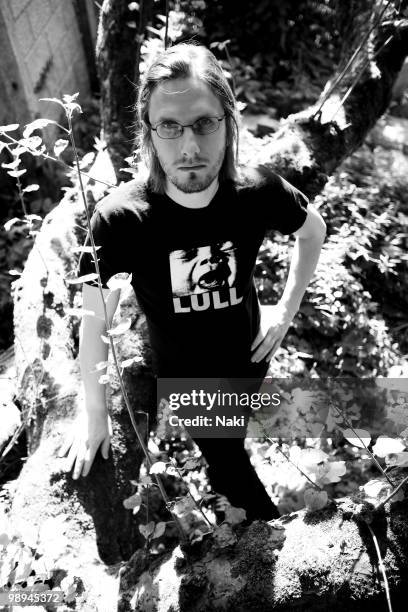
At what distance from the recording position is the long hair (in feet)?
6.08

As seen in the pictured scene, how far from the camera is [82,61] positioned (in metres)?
5.23

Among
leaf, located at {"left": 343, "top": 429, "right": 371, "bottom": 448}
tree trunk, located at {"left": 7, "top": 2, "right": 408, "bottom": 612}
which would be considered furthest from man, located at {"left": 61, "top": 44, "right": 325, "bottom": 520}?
leaf, located at {"left": 343, "top": 429, "right": 371, "bottom": 448}

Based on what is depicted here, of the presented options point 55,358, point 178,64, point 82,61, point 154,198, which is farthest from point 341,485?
point 82,61

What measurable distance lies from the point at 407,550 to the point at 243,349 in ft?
3.69

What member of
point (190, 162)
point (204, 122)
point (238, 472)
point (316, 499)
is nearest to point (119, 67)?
point (204, 122)

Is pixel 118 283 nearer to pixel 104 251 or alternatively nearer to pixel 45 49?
pixel 104 251

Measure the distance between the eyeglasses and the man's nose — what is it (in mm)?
17

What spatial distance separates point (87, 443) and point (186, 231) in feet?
3.20

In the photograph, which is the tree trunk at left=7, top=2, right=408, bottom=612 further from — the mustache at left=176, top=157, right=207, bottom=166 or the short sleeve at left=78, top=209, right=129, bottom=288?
the mustache at left=176, top=157, right=207, bottom=166

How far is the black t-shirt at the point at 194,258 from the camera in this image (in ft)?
6.18

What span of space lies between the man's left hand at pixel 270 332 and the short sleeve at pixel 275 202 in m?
0.50

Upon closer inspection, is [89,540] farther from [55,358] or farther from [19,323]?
[19,323]

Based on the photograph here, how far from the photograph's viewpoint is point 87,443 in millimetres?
2053

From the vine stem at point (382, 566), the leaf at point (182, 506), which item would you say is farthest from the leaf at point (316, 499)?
the leaf at point (182, 506)
